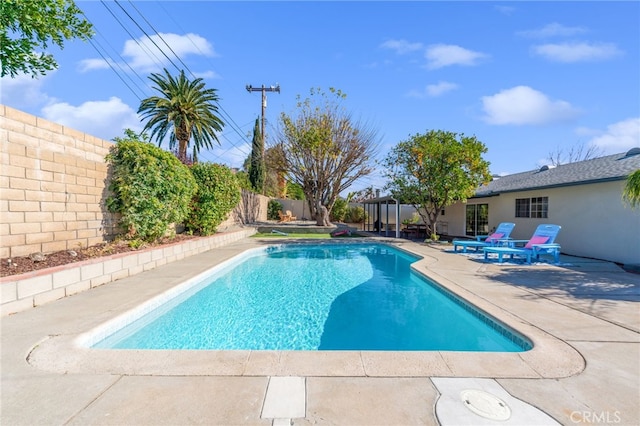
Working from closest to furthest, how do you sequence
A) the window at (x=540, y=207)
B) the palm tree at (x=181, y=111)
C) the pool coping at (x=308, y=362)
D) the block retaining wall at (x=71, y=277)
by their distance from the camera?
the pool coping at (x=308, y=362) < the block retaining wall at (x=71, y=277) < the window at (x=540, y=207) < the palm tree at (x=181, y=111)

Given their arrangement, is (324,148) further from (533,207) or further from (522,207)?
(533,207)

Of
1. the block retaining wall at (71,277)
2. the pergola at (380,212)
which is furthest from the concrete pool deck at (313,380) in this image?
the pergola at (380,212)

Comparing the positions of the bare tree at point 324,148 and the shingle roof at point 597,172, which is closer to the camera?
the shingle roof at point 597,172

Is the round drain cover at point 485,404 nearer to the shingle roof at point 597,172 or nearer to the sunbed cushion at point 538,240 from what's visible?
the sunbed cushion at point 538,240

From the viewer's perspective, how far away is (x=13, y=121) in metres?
5.57

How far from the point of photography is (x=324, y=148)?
71.4 feet

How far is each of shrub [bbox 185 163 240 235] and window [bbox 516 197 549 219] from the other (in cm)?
1376

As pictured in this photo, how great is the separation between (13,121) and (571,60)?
15.9m

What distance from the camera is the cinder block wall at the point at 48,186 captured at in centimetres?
548

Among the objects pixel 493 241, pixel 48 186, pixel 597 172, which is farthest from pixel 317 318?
pixel 597 172

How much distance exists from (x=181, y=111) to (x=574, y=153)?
4495cm

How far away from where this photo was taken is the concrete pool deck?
244 cm

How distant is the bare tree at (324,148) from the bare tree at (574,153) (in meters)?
28.3

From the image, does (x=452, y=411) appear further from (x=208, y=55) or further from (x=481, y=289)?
(x=208, y=55)
